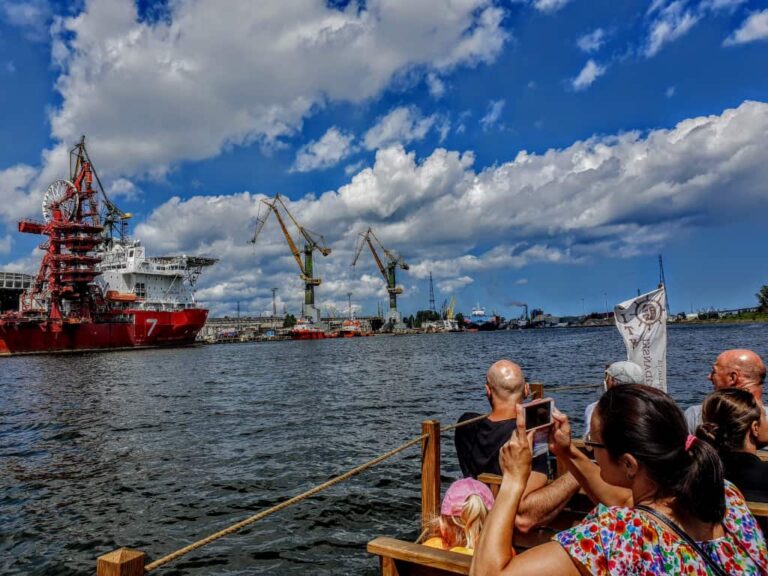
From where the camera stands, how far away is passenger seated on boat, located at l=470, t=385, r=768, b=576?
5.78ft

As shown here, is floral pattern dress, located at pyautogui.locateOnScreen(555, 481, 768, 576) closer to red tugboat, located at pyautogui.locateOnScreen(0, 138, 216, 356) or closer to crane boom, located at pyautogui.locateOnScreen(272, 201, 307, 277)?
red tugboat, located at pyautogui.locateOnScreen(0, 138, 216, 356)

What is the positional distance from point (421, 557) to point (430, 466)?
2965mm

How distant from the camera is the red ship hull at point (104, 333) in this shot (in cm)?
5619

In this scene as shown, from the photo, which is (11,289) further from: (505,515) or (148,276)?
(505,515)

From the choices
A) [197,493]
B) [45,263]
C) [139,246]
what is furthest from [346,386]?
[139,246]

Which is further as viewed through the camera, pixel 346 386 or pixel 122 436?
pixel 346 386

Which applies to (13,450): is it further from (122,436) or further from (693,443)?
(693,443)

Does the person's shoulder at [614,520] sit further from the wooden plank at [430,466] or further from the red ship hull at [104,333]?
the red ship hull at [104,333]

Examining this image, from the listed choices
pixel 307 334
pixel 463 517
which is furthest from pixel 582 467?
pixel 307 334

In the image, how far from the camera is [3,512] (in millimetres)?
8250

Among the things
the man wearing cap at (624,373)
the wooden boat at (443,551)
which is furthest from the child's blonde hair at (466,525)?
the man wearing cap at (624,373)

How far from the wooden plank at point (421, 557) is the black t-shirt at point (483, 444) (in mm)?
1610

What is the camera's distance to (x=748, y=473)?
323cm

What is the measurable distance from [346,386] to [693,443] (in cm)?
2301
